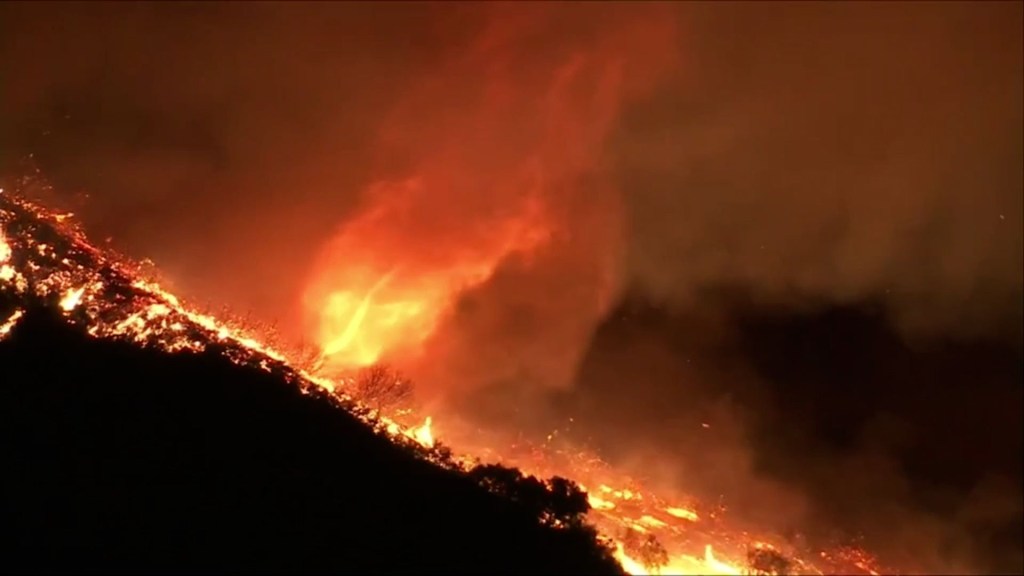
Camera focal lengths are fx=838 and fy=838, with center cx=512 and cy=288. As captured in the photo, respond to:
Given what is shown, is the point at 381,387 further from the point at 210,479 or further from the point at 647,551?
the point at 647,551

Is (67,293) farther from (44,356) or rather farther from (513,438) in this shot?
(513,438)

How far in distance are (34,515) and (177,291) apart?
1871 cm

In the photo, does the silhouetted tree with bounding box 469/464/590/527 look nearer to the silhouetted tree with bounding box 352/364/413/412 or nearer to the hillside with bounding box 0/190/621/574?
the hillside with bounding box 0/190/621/574

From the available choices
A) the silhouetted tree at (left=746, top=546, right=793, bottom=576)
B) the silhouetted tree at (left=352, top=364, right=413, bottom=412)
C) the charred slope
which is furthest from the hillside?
the silhouetted tree at (left=746, top=546, right=793, bottom=576)

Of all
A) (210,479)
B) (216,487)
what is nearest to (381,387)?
(210,479)

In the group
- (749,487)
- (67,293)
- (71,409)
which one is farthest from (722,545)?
(67,293)

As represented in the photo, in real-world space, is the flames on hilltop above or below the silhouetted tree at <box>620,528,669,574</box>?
above

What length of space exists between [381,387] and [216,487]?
13.3 meters

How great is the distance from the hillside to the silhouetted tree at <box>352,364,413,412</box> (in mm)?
4733

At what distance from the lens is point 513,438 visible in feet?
119

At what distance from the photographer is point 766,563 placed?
25672 mm

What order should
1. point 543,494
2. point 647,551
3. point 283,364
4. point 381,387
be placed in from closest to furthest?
point 647,551 < point 543,494 < point 283,364 < point 381,387

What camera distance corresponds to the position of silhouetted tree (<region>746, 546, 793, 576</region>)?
25359mm

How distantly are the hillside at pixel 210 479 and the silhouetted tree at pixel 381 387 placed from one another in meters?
4.73
